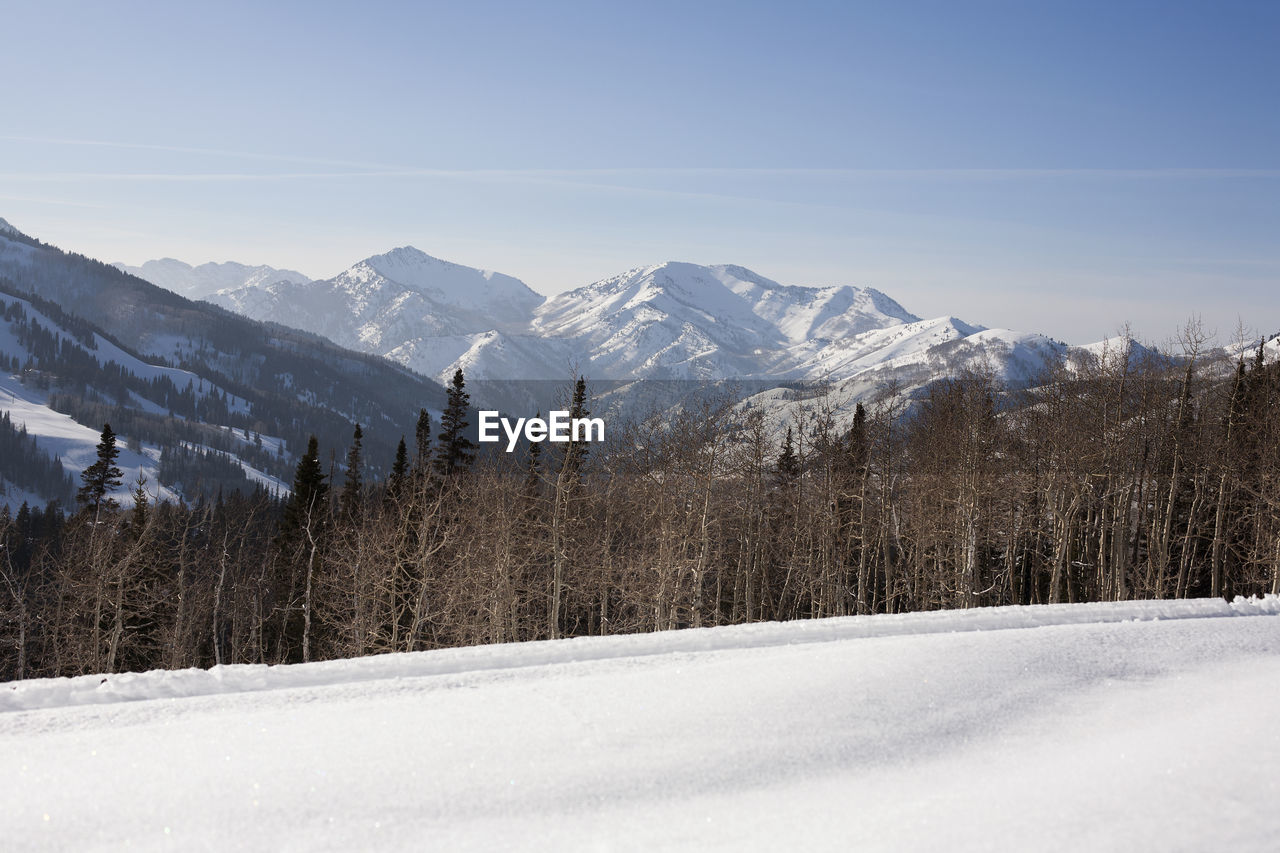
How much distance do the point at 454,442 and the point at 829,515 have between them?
22.2 metres

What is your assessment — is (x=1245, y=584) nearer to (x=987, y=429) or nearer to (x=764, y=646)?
(x=987, y=429)

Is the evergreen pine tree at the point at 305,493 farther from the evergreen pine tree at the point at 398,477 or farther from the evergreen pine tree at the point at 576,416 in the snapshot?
the evergreen pine tree at the point at 576,416

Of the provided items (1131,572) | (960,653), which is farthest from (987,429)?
(960,653)

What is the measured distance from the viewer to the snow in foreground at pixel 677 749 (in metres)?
6.10

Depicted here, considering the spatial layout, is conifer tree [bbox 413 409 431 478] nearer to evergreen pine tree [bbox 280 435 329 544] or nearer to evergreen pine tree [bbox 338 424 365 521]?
evergreen pine tree [bbox 338 424 365 521]

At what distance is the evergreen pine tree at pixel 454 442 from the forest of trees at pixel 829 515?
2.66m

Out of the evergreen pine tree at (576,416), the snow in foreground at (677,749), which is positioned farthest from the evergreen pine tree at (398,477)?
the snow in foreground at (677,749)

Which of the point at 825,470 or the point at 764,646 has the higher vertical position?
the point at 825,470

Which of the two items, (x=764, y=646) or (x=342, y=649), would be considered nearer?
(x=764, y=646)

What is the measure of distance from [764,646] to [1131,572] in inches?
1186

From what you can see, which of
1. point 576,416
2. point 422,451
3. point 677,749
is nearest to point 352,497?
point 422,451

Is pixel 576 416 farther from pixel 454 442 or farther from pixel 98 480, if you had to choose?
pixel 98 480

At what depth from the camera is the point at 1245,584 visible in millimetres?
33594

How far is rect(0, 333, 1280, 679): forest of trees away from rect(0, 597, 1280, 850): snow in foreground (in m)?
15.8
